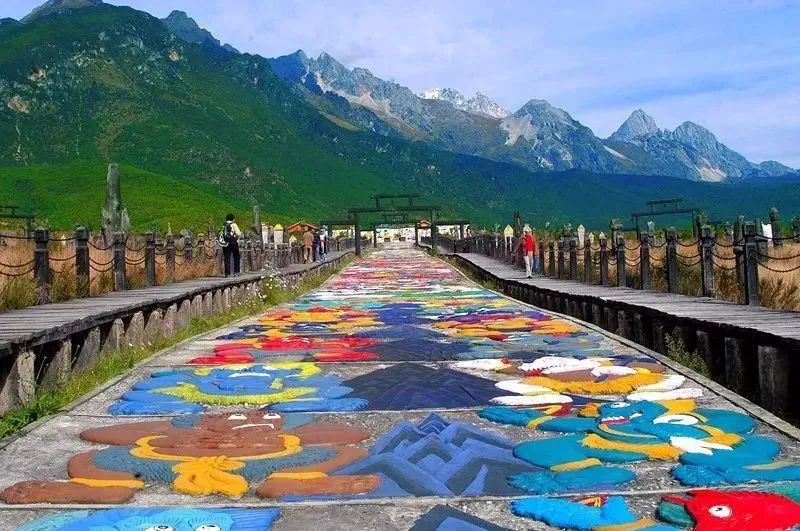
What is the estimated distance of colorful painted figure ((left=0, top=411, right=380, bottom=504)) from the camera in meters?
4.97

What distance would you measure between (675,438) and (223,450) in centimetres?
292

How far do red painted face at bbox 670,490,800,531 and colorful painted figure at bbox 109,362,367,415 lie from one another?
3232mm

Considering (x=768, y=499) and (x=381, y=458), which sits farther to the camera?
(x=381, y=458)

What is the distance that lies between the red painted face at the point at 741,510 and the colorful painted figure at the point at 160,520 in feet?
6.79

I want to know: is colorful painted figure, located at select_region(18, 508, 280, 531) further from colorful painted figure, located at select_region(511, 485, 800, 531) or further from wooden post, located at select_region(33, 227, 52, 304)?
wooden post, located at select_region(33, 227, 52, 304)

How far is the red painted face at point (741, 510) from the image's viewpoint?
418 cm

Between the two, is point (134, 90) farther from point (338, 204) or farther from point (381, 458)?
point (381, 458)

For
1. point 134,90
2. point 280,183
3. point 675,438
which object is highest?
point 134,90

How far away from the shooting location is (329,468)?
5430mm

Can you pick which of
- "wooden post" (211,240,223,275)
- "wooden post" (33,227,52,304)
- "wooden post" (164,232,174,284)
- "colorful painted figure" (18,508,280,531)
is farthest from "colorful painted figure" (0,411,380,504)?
"wooden post" (211,240,223,275)

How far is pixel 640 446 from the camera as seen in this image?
5746 millimetres

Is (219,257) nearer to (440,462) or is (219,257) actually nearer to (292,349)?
(292,349)

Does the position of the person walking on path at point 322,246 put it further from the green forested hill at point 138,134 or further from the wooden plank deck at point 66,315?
the green forested hill at point 138,134

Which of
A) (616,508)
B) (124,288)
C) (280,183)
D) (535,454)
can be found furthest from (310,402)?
(280,183)
